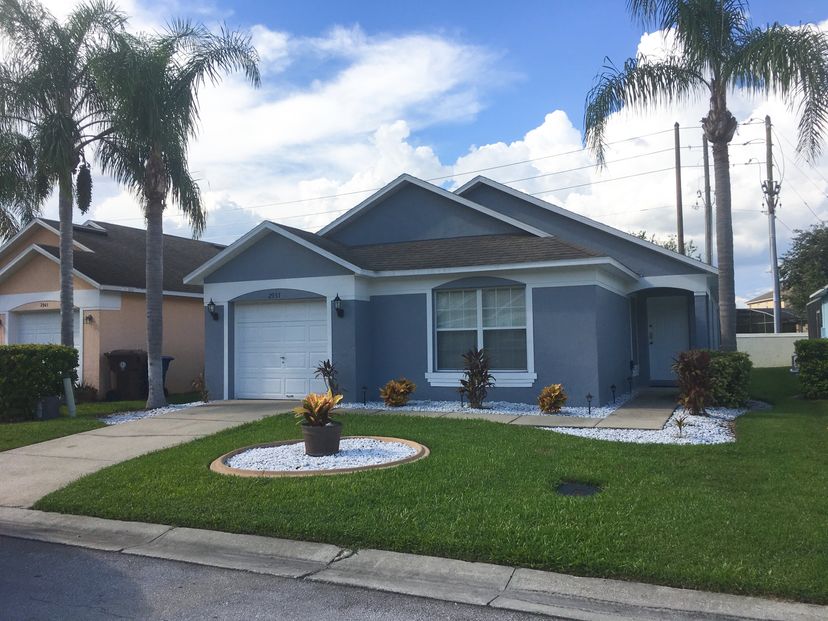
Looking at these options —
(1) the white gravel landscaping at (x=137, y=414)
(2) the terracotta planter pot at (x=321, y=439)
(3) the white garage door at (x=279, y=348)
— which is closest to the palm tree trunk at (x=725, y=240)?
(3) the white garage door at (x=279, y=348)

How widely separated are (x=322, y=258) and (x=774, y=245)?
25.5 m

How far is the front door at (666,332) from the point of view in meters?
18.6

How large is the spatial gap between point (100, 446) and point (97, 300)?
8.13 metres

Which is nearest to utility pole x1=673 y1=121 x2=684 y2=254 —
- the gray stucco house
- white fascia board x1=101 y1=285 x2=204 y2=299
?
the gray stucco house

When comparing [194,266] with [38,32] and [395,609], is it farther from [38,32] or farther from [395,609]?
[395,609]

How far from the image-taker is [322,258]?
14.5m

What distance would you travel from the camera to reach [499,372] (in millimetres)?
13859

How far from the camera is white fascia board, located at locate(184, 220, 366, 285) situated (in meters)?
14.2

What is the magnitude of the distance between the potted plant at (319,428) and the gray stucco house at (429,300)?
5387mm

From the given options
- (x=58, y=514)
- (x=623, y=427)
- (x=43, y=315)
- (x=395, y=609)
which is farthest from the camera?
(x=43, y=315)

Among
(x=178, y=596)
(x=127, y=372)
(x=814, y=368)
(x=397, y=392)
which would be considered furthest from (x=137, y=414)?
(x=814, y=368)

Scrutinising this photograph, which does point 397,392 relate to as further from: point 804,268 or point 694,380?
point 804,268

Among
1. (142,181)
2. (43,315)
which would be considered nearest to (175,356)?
(43,315)

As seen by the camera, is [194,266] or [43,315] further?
[194,266]
